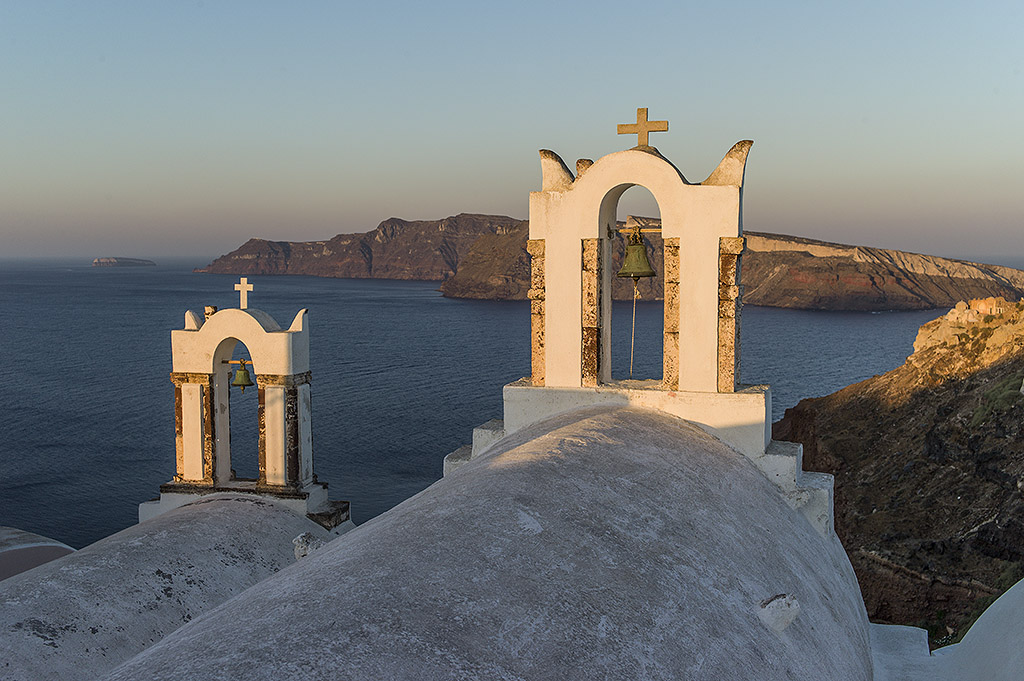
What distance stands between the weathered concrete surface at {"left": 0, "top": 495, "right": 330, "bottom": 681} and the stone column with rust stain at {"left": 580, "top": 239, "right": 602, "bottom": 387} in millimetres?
4665

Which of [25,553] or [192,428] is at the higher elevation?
[192,428]

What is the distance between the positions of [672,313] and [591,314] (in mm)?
907

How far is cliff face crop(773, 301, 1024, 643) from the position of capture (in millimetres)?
25656

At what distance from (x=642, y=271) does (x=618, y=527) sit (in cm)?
463

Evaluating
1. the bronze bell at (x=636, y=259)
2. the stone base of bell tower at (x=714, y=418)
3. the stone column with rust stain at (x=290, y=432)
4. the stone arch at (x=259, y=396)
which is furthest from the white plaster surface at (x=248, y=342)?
the bronze bell at (x=636, y=259)

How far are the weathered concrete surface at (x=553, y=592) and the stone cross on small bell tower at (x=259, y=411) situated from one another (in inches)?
238

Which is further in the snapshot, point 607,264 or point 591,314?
point 607,264

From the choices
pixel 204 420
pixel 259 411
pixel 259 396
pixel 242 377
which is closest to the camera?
pixel 259 396

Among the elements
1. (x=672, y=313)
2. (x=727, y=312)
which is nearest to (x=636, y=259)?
(x=672, y=313)

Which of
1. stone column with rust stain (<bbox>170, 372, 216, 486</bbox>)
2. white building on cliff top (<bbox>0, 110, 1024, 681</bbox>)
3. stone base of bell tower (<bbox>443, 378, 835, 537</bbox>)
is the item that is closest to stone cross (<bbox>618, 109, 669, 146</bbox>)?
white building on cliff top (<bbox>0, 110, 1024, 681</bbox>)

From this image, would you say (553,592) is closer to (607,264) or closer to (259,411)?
(607,264)

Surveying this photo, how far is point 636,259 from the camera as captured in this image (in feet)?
30.8

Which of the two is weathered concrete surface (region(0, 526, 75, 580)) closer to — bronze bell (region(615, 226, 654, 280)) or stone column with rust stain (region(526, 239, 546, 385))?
stone column with rust stain (region(526, 239, 546, 385))

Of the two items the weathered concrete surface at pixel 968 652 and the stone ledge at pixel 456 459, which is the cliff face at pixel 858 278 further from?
the stone ledge at pixel 456 459
